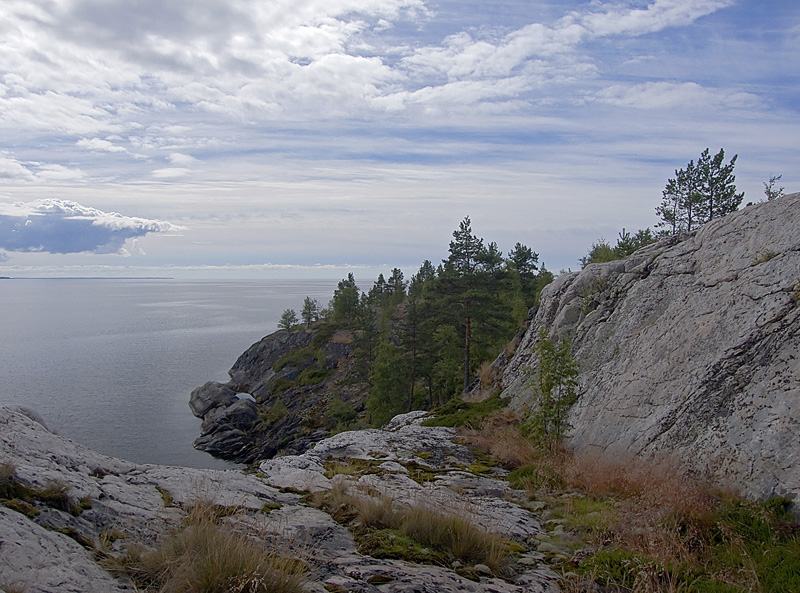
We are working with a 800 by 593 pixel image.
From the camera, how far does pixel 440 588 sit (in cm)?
443

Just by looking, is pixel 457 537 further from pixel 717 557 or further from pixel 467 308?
pixel 467 308

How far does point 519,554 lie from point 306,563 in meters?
2.61

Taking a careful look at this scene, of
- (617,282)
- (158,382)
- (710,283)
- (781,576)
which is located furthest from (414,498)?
(158,382)

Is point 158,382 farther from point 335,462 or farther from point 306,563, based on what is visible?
point 306,563

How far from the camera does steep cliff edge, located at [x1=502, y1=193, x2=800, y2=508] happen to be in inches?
291

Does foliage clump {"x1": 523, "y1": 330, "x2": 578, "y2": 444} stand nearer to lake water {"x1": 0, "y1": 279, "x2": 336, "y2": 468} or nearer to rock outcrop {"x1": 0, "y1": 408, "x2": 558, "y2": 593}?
rock outcrop {"x1": 0, "y1": 408, "x2": 558, "y2": 593}

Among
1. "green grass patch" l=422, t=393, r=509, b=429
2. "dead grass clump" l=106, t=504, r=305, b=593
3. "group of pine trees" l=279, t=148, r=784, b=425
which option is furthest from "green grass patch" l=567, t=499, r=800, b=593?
"group of pine trees" l=279, t=148, r=784, b=425

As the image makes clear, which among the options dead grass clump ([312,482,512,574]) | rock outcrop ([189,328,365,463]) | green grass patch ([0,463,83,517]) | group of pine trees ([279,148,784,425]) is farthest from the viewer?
rock outcrop ([189,328,365,463])

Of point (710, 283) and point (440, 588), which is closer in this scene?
point (440, 588)

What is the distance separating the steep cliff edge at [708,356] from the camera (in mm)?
7395

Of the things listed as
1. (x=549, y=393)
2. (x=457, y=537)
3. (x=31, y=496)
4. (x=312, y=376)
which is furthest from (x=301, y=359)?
(x=31, y=496)

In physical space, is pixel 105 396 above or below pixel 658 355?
below

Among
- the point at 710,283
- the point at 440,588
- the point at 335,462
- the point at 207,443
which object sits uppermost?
the point at 710,283

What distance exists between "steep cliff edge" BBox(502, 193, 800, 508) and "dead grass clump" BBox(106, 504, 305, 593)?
6284 millimetres
